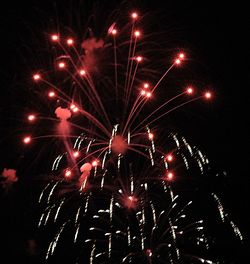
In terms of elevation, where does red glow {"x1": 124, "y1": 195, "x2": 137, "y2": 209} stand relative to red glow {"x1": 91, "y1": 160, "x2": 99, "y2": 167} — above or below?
below

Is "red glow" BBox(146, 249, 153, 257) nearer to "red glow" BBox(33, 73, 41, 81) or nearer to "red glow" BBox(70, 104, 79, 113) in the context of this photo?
"red glow" BBox(70, 104, 79, 113)

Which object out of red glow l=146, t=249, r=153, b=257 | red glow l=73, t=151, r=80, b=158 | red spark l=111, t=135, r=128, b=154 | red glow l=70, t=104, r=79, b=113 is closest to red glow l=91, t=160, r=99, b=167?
red glow l=73, t=151, r=80, b=158

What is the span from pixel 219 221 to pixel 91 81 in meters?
5.33

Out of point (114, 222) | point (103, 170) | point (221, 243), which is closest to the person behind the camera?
point (103, 170)

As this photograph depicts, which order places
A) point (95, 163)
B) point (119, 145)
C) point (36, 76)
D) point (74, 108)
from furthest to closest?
point (36, 76) < point (74, 108) < point (95, 163) < point (119, 145)

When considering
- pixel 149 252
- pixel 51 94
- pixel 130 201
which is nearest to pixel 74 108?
pixel 51 94

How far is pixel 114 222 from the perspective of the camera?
8.60 metres

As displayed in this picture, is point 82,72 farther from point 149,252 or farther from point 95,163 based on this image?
point 149,252

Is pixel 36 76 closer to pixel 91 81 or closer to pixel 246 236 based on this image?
pixel 91 81

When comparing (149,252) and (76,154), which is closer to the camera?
(76,154)

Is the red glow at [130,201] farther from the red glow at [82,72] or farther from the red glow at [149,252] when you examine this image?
the red glow at [82,72]

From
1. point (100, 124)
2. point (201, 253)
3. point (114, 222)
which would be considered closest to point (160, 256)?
point (201, 253)

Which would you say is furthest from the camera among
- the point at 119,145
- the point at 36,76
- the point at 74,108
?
the point at 36,76

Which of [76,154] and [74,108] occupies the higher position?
[74,108]
